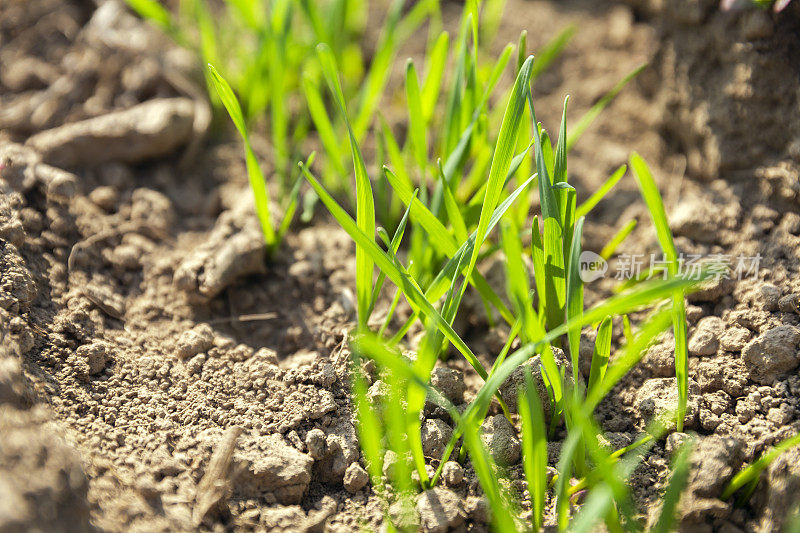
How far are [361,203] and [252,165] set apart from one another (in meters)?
0.30

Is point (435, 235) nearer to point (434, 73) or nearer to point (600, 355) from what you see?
point (600, 355)

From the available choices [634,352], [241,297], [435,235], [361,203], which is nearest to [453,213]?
[435,235]

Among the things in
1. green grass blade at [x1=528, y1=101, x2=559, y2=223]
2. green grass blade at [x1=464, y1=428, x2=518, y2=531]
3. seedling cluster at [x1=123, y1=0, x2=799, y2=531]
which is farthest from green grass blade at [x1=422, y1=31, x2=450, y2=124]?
green grass blade at [x1=464, y1=428, x2=518, y2=531]

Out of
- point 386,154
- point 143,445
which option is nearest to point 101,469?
point 143,445

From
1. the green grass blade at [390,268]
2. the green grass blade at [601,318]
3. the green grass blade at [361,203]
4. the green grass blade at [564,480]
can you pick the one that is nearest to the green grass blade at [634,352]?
the green grass blade at [601,318]

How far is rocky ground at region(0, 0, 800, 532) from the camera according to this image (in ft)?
3.29

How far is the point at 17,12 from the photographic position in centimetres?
189

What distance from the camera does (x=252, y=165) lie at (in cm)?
130

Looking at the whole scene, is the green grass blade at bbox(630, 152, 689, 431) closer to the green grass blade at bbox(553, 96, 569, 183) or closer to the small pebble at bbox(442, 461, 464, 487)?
the green grass blade at bbox(553, 96, 569, 183)

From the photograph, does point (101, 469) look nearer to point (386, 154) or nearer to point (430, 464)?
point (430, 464)

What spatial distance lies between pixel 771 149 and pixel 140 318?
1.47 meters

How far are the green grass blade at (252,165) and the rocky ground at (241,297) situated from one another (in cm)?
5

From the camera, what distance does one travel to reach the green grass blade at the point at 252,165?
1.18m

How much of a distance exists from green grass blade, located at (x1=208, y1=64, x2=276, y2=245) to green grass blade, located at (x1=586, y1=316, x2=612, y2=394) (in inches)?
28.8
